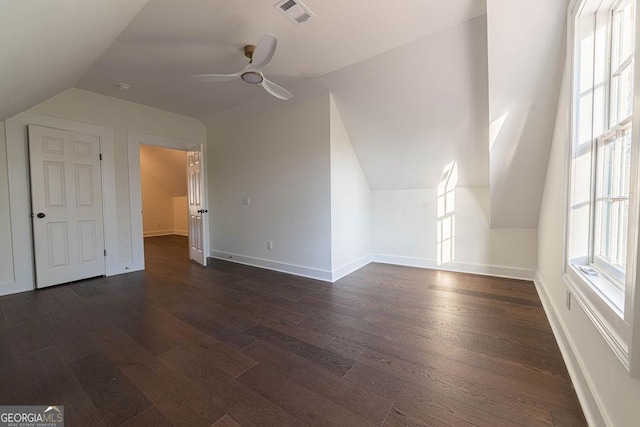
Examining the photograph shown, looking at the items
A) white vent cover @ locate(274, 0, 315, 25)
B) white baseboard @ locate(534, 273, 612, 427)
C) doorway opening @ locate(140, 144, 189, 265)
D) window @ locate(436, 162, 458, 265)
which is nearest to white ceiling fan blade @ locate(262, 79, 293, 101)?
white vent cover @ locate(274, 0, 315, 25)

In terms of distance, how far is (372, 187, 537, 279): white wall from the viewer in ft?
10.9

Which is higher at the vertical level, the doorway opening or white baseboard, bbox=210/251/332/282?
the doorway opening

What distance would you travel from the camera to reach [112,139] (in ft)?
12.4

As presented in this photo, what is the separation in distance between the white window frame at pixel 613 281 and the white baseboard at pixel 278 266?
2.38m

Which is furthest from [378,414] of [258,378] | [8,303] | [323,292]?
[8,303]

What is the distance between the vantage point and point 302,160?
3516 millimetres

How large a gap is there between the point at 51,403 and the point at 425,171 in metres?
4.06

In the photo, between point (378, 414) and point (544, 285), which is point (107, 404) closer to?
point (378, 414)

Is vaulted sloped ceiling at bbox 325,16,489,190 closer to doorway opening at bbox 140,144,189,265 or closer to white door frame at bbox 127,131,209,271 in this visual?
white door frame at bbox 127,131,209,271

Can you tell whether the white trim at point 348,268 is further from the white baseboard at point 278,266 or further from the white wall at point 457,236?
the white wall at point 457,236

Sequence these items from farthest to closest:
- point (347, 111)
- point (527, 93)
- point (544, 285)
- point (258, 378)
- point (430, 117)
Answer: point (347, 111) → point (430, 117) → point (544, 285) → point (527, 93) → point (258, 378)

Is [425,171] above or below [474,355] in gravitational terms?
above

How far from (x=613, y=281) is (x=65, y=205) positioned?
5.31 metres

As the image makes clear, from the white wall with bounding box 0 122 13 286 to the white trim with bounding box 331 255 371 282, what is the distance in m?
3.87
